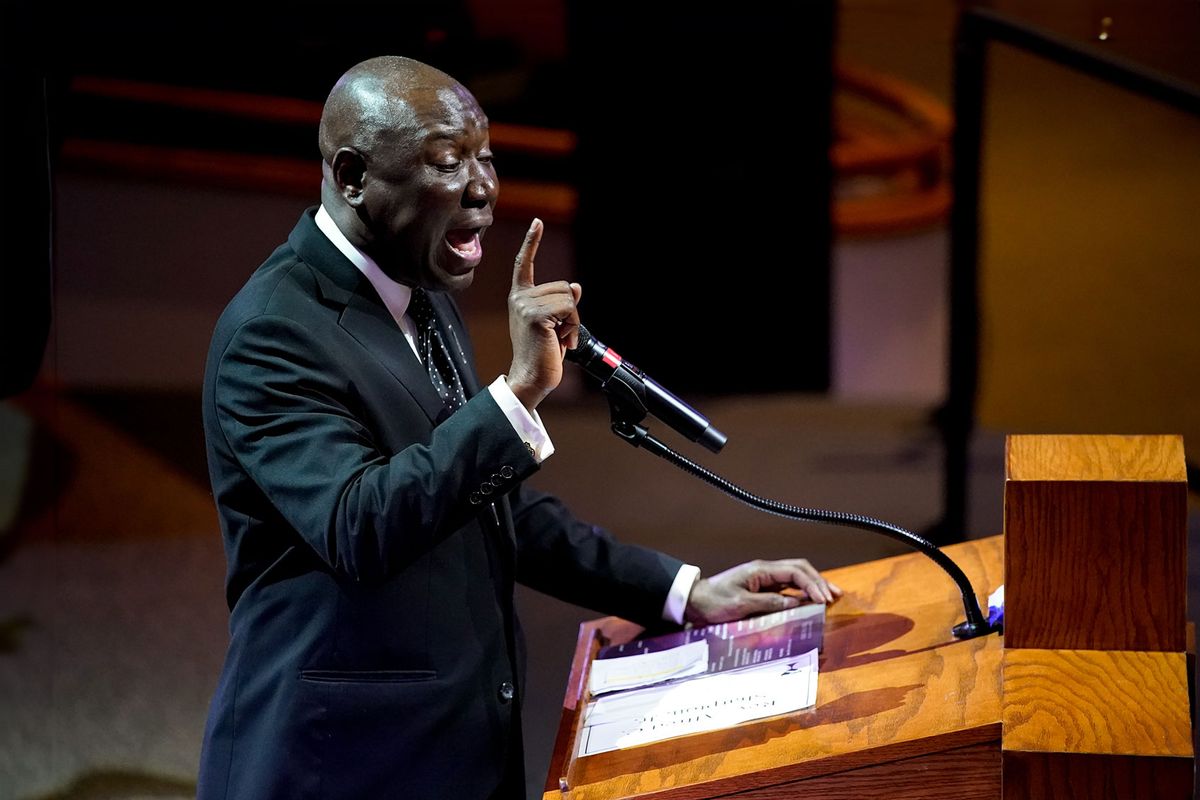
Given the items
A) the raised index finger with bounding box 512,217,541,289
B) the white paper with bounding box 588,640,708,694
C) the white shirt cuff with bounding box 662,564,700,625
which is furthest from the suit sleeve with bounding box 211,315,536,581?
the white shirt cuff with bounding box 662,564,700,625

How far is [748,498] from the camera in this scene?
1.62m

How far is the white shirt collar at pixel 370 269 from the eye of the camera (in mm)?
1619

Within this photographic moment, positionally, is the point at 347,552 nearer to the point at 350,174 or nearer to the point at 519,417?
the point at 519,417

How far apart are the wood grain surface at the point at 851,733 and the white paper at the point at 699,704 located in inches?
0.8

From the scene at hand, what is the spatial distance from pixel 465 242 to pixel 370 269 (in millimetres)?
112

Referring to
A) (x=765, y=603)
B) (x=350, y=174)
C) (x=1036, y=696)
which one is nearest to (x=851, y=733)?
(x=1036, y=696)

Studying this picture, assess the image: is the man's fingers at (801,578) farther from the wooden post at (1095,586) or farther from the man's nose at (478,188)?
the man's nose at (478,188)

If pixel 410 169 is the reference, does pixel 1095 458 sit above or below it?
below

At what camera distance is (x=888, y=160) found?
4.19m

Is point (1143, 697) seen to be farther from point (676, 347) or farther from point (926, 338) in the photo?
point (926, 338)

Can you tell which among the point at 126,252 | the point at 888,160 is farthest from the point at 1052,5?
the point at 126,252

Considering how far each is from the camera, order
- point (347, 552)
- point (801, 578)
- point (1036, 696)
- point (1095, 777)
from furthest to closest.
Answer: point (801, 578) → point (347, 552) → point (1036, 696) → point (1095, 777)

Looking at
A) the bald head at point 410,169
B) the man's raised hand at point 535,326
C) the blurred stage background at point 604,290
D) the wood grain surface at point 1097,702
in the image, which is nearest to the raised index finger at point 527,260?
the man's raised hand at point 535,326

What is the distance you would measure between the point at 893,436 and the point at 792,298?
0.47 metres
